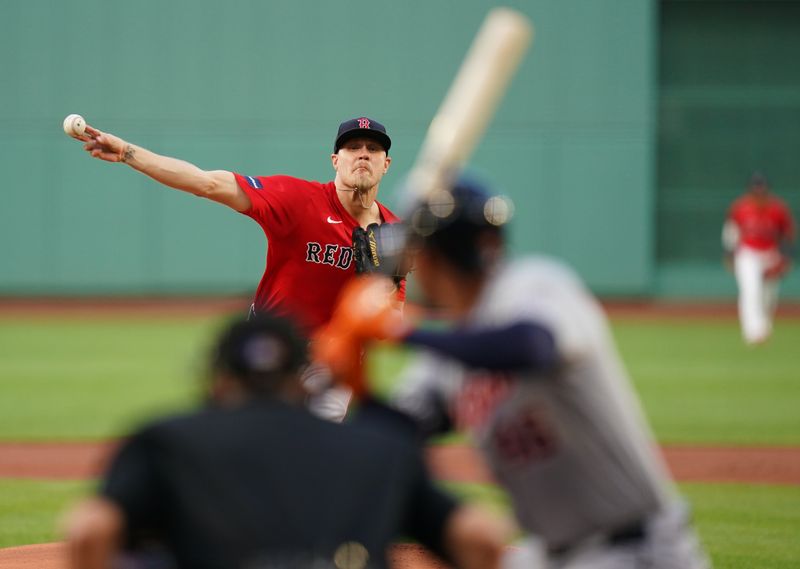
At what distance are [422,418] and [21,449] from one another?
8204 millimetres

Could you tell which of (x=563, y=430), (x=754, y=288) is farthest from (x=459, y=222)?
(x=754, y=288)

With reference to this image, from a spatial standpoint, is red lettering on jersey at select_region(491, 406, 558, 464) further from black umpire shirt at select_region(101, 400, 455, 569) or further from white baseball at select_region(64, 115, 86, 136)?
white baseball at select_region(64, 115, 86, 136)

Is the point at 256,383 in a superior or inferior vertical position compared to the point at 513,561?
superior

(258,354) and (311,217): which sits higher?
(311,217)

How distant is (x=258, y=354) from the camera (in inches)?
109

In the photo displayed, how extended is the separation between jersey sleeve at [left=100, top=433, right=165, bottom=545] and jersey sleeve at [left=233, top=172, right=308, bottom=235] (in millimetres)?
4168

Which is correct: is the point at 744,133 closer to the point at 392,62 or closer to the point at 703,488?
the point at 392,62

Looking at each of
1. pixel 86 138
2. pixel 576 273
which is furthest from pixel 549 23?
pixel 86 138

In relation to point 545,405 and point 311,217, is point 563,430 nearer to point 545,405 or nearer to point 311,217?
point 545,405

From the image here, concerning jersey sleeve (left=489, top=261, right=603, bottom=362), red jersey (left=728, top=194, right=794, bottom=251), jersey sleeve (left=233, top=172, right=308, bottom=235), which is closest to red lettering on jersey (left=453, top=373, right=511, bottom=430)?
jersey sleeve (left=489, top=261, right=603, bottom=362)

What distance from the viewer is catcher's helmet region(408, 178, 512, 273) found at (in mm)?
3156

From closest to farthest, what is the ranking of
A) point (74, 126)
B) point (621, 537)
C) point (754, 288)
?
point (621, 537)
point (74, 126)
point (754, 288)

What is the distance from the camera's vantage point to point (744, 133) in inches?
1102

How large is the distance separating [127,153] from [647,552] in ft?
12.3
